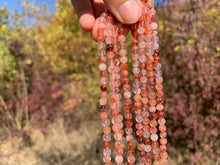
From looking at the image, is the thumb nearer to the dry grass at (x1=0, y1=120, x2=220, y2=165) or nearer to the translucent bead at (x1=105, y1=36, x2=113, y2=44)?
the translucent bead at (x1=105, y1=36, x2=113, y2=44)

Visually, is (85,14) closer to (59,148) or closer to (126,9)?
(126,9)

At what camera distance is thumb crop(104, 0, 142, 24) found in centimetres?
89

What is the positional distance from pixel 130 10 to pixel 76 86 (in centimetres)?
334

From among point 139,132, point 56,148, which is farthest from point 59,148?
point 139,132

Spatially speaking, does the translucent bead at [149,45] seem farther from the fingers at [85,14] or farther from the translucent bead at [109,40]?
the fingers at [85,14]

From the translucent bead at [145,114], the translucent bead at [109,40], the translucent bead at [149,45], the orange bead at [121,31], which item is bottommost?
the translucent bead at [145,114]

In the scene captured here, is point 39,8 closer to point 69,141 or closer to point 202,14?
point 69,141

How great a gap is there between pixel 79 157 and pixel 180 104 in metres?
1.69

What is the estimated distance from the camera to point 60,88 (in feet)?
14.0

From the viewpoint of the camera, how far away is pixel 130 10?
877mm

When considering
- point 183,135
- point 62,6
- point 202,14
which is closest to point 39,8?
point 62,6

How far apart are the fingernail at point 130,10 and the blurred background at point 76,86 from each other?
1624 millimetres

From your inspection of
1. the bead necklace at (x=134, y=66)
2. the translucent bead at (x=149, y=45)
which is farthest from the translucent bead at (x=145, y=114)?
the translucent bead at (x=149, y=45)

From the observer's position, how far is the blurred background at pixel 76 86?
2.45m
